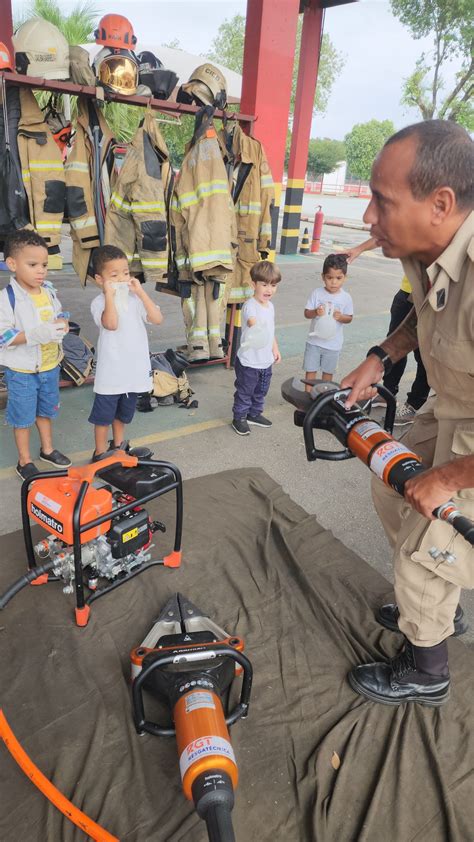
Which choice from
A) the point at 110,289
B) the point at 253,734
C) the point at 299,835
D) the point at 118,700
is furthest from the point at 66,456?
the point at 299,835

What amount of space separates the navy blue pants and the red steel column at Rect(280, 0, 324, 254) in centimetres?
1173

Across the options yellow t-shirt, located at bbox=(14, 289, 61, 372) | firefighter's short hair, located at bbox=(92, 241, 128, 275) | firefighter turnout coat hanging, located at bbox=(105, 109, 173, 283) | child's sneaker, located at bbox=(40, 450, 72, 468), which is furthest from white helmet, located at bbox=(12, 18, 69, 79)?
child's sneaker, located at bbox=(40, 450, 72, 468)

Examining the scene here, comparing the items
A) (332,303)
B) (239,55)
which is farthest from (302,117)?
(239,55)

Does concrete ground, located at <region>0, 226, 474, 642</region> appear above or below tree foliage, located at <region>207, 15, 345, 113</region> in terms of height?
below

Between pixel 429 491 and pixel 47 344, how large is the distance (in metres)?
2.85

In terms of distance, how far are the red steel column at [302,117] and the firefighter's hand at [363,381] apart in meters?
13.9

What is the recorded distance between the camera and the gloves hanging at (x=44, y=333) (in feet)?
11.3

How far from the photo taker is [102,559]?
255 centimetres

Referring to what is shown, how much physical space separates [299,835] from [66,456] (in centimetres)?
303

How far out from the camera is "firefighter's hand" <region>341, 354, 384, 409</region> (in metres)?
2.22

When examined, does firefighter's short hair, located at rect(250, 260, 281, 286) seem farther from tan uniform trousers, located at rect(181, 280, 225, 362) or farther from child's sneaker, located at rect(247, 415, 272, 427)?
child's sneaker, located at rect(247, 415, 272, 427)

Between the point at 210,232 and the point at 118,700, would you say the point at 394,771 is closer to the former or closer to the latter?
the point at 118,700

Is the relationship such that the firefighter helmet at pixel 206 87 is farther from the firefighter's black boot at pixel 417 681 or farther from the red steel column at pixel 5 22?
the firefighter's black boot at pixel 417 681

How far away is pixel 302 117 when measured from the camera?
15.0 meters
